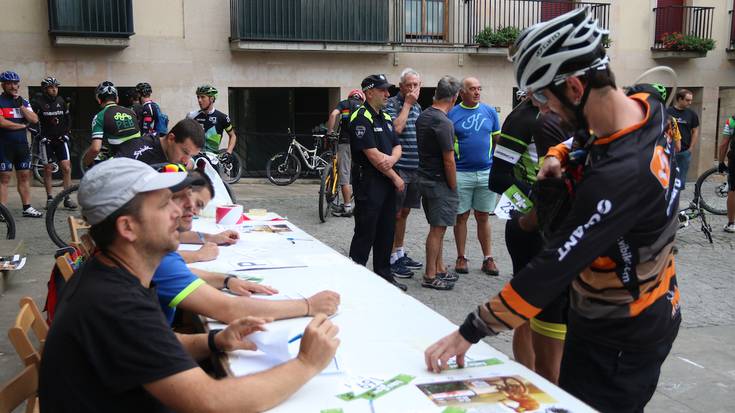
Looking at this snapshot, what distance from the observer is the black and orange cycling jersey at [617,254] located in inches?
74.1

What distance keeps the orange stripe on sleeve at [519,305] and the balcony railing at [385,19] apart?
12.7 m

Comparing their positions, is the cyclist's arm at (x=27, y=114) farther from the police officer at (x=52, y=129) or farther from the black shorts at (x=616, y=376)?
the black shorts at (x=616, y=376)

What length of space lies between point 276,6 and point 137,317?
1331 cm

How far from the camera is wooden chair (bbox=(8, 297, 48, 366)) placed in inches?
89.7

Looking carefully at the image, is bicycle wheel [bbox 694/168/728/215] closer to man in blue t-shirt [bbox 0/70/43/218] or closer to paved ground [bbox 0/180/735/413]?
paved ground [bbox 0/180/735/413]

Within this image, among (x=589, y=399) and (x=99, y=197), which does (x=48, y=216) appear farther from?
(x=589, y=399)

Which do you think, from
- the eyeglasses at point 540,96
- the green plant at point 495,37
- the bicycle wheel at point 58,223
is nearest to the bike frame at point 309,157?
the green plant at point 495,37

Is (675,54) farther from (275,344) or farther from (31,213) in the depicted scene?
(275,344)

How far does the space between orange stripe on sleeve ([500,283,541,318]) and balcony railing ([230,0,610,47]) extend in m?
12.7

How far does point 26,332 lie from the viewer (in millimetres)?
2428

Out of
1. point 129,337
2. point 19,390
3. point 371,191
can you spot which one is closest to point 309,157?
point 371,191

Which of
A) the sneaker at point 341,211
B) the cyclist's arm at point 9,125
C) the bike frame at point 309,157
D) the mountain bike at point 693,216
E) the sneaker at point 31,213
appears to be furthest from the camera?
the bike frame at point 309,157

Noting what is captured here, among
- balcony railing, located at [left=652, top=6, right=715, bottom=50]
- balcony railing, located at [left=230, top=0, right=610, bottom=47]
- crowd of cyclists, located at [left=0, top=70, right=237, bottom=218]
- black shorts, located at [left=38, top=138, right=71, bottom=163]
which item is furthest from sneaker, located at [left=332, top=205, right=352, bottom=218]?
balcony railing, located at [left=652, top=6, right=715, bottom=50]

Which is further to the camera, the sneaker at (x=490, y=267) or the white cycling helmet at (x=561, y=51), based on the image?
the sneaker at (x=490, y=267)
